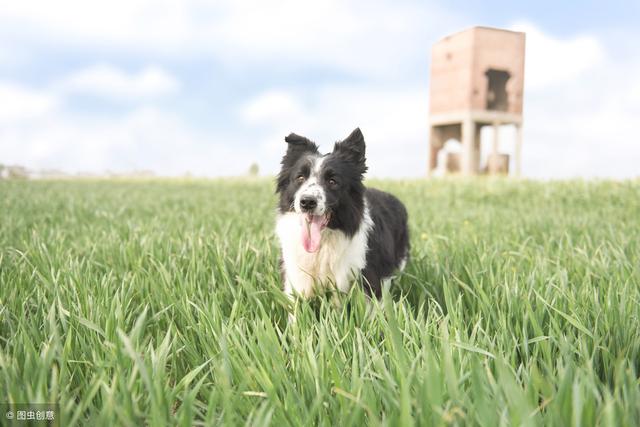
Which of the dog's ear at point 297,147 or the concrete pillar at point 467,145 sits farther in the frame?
the concrete pillar at point 467,145

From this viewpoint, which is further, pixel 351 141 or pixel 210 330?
pixel 351 141

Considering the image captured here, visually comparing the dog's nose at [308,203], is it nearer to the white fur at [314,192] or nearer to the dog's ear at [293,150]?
the white fur at [314,192]

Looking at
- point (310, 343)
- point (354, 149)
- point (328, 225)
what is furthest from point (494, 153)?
point (310, 343)

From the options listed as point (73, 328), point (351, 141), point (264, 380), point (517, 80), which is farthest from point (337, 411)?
point (517, 80)

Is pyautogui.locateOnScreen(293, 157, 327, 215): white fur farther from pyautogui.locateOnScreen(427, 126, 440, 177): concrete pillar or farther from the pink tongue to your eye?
pyautogui.locateOnScreen(427, 126, 440, 177): concrete pillar

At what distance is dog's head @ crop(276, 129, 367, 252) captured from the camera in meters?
2.64

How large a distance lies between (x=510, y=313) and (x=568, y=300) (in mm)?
348

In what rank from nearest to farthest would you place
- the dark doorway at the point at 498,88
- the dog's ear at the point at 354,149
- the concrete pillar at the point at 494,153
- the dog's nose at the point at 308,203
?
the dog's nose at the point at 308,203
the dog's ear at the point at 354,149
the concrete pillar at the point at 494,153
the dark doorway at the point at 498,88

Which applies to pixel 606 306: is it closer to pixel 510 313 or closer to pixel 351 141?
pixel 510 313

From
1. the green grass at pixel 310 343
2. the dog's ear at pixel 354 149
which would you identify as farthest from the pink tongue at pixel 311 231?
the dog's ear at pixel 354 149

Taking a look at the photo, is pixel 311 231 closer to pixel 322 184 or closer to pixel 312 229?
pixel 312 229

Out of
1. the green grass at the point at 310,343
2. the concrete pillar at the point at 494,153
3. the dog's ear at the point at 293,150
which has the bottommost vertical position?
the green grass at the point at 310,343

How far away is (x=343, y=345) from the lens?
Result: 6.47ft

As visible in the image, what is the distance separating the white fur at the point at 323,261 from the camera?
2.76 m
